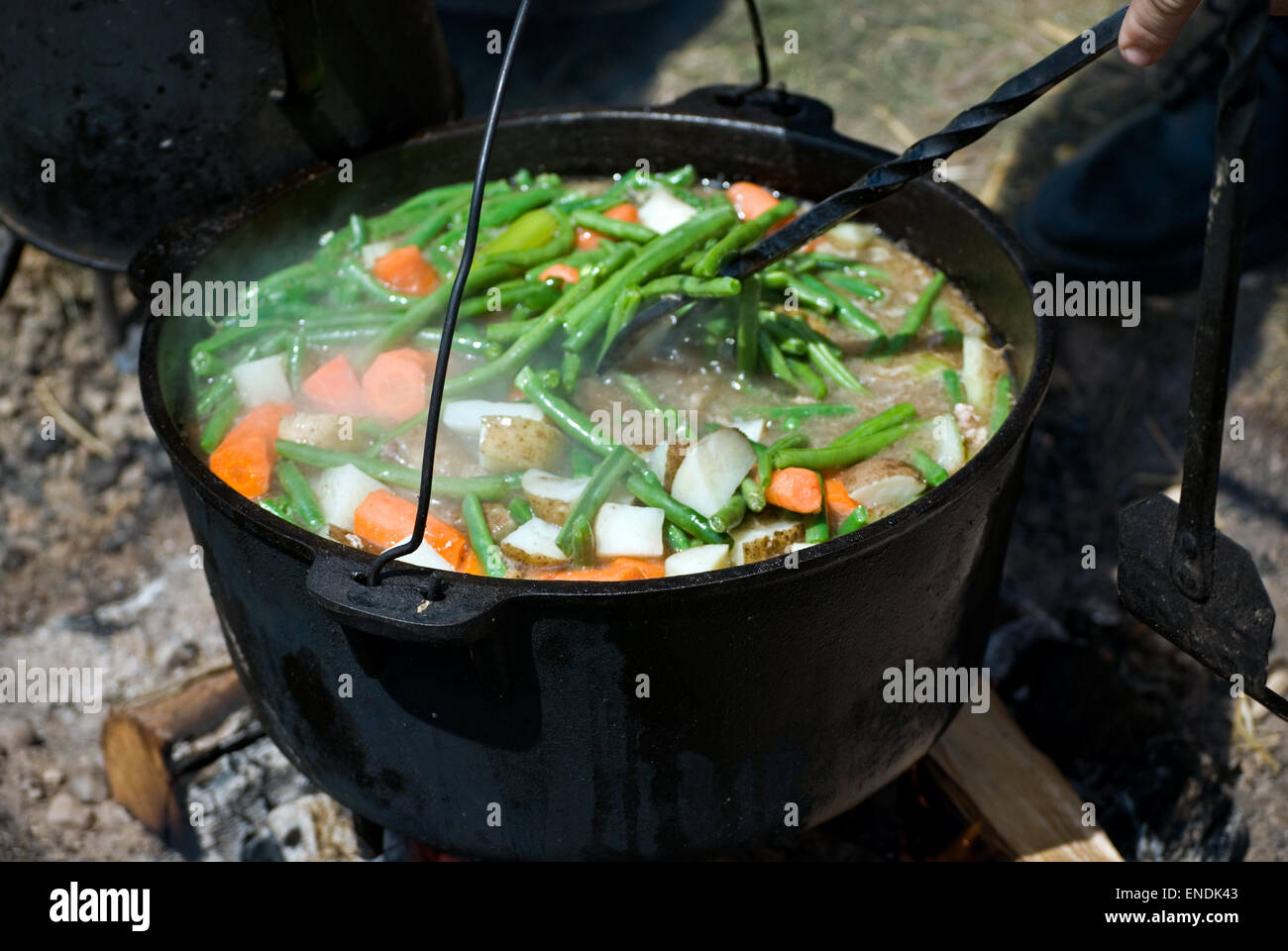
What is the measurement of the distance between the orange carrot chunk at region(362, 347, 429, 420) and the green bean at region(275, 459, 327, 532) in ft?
0.86

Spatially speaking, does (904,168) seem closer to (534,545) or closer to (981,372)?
(981,372)

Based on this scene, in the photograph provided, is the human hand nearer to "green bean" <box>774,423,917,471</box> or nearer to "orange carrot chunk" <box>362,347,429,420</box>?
"green bean" <box>774,423,917,471</box>

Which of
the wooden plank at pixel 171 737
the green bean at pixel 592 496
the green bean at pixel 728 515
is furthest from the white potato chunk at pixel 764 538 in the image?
the wooden plank at pixel 171 737

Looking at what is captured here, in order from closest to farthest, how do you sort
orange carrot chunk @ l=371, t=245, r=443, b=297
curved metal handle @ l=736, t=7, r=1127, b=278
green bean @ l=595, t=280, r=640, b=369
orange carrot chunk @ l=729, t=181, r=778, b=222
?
curved metal handle @ l=736, t=7, r=1127, b=278
green bean @ l=595, t=280, r=640, b=369
orange carrot chunk @ l=371, t=245, r=443, b=297
orange carrot chunk @ l=729, t=181, r=778, b=222

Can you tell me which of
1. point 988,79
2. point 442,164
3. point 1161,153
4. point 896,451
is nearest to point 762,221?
point 896,451

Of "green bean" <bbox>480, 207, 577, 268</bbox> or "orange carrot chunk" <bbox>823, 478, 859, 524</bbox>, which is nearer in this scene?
"orange carrot chunk" <bbox>823, 478, 859, 524</bbox>

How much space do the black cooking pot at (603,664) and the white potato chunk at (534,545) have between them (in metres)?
0.33

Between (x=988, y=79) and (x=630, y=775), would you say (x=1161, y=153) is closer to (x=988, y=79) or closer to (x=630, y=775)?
(x=988, y=79)

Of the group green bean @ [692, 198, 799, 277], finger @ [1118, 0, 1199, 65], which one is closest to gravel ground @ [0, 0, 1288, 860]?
green bean @ [692, 198, 799, 277]

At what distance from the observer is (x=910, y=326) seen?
294cm

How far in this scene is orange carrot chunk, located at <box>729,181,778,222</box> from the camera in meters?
3.23

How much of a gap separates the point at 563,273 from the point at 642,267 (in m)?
0.25

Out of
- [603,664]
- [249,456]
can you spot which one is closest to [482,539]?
[603,664]
